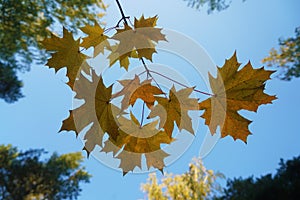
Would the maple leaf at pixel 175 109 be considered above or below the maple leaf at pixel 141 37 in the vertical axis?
below

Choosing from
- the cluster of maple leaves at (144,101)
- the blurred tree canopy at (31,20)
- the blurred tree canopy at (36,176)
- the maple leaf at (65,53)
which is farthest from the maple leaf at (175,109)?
the blurred tree canopy at (36,176)

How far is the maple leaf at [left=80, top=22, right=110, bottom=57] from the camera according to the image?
0.54 metres

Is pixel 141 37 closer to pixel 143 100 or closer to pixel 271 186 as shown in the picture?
pixel 143 100

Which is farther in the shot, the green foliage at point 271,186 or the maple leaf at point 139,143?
the green foliage at point 271,186

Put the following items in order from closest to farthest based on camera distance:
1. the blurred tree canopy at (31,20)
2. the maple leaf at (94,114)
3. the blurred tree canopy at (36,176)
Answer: the maple leaf at (94,114), the blurred tree canopy at (31,20), the blurred tree canopy at (36,176)

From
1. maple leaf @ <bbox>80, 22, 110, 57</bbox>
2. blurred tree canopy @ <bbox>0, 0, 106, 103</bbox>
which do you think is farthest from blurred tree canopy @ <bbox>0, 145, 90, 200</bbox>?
maple leaf @ <bbox>80, 22, 110, 57</bbox>

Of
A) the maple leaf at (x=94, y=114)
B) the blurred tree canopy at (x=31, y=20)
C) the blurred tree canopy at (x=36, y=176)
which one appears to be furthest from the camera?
the blurred tree canopy at (x=36, y=176)

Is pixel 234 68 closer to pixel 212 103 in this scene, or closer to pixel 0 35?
pixel 212 103

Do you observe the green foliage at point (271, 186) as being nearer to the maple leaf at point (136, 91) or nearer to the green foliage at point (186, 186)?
the green foliage at point (186, 186)

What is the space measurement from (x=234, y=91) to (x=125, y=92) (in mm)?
189

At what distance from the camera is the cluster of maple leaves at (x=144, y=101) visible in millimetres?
445

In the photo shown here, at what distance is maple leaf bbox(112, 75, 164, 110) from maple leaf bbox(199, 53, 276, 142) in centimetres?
9

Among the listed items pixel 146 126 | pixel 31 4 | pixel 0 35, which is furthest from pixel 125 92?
pixel 0 35

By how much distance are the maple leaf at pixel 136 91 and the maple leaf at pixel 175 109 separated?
0.02m
